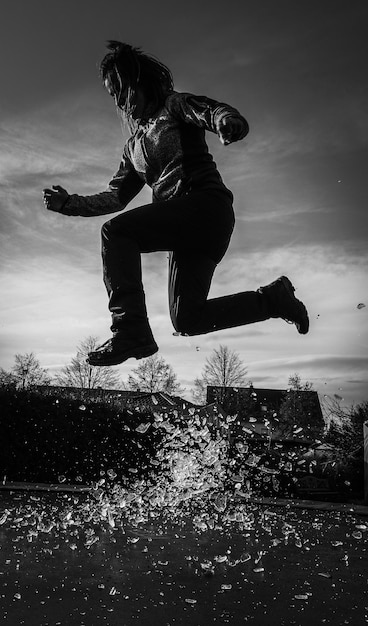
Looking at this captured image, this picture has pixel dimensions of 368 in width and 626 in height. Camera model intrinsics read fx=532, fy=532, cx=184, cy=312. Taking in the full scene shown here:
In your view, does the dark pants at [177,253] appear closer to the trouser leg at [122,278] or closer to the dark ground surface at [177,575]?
the trouser leg at [122,278]

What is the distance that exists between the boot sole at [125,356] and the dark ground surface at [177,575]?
3.14 feet

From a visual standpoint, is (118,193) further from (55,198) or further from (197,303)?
(197,303)

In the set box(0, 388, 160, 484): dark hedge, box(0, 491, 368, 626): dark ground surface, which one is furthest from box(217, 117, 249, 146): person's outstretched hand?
box(0, 388, 160, 484): dark hedge

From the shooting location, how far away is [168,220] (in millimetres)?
2236

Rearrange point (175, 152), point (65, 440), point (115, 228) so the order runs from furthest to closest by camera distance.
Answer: point (65, 440) → point (175, 152) → point (115, 228)

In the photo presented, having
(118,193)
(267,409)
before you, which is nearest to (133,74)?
(118,193)

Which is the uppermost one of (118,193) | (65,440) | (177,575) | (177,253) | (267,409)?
(118,193)

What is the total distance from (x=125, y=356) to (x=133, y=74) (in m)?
1.32

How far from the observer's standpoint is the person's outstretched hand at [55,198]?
105 inches

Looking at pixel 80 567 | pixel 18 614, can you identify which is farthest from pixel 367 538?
pixel 18 614

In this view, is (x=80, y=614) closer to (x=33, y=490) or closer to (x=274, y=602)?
(x=274, y=602)

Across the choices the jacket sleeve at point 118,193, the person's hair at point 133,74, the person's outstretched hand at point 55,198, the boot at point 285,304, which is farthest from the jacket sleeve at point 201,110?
the boot at point 285,304

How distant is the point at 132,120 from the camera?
2.63 m

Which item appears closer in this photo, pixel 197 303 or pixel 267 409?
pixel 197 303
